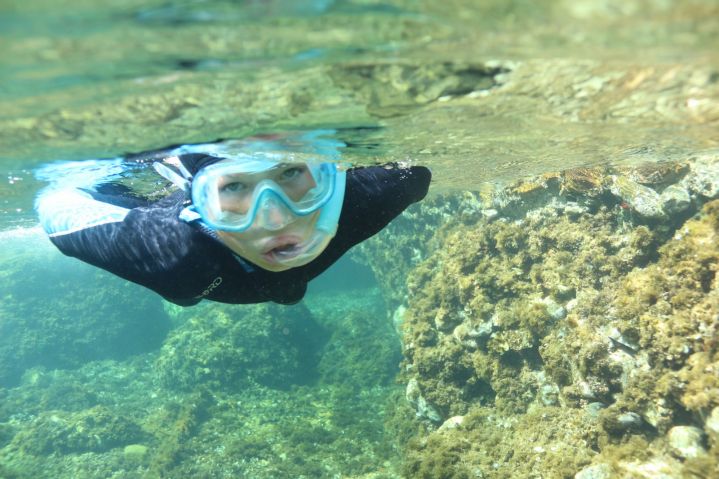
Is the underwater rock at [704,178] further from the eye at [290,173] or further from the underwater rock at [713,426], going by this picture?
the eye at [290,173]

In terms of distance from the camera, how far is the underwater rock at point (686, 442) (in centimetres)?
616

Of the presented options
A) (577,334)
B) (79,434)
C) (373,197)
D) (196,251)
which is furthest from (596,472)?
(79,434)

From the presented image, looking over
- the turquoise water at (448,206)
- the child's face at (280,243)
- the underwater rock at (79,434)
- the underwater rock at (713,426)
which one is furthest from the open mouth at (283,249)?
the underwater rock at (79,434)

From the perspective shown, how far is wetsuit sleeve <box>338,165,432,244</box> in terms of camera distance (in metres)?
5.42

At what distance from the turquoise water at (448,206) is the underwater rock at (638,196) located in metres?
0.05

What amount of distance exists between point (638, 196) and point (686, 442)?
5.42 metres

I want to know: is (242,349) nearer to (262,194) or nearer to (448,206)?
(448,206)

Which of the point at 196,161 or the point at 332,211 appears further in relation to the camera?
the point at 196,161

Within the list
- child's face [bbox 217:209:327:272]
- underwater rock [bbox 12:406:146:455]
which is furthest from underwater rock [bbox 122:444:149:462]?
child's face [bbox 217:209:327:272]

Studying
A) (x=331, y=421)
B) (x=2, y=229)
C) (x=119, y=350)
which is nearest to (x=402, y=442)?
(x=331, y=421)

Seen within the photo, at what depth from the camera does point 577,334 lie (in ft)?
29.3

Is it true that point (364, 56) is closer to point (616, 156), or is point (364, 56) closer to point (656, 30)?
point (656, 30)

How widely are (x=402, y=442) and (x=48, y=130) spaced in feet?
40.7

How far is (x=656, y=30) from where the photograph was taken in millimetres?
4363
